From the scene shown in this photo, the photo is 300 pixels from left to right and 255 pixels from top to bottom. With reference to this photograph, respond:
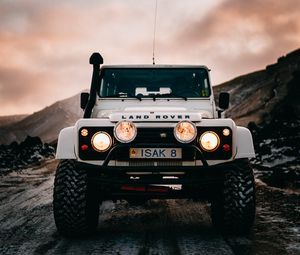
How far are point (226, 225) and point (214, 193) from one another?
35 centimetres

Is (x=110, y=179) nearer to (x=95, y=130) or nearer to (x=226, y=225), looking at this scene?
(x=95, y=130)

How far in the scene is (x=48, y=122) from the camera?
427ft

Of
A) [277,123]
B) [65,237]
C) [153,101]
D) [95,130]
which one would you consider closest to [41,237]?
[65,237]

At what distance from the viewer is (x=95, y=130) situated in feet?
15.7

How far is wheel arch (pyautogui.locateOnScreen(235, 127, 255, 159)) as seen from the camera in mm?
4886

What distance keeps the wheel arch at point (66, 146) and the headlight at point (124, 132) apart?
51cm

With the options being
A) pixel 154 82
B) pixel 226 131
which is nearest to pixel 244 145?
pixel 226 131

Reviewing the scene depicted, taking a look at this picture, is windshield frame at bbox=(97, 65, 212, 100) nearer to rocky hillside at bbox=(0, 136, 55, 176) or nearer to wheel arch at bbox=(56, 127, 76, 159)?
→ wheel arch at bbox=(56, 127, 76, 159)

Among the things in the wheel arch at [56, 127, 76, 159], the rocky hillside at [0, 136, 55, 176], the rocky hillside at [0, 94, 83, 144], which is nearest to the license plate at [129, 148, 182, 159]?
the wheel arch at [56, 127, 76, 159]

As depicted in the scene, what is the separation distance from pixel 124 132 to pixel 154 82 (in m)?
1.90

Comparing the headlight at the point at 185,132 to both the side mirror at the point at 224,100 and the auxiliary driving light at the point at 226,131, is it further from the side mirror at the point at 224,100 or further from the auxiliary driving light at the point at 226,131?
the side mirror at the point at 224,100

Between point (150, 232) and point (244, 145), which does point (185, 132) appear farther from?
point (150, 232)

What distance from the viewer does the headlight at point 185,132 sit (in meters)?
4.70

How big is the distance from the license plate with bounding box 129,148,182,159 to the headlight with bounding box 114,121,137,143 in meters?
0.13
